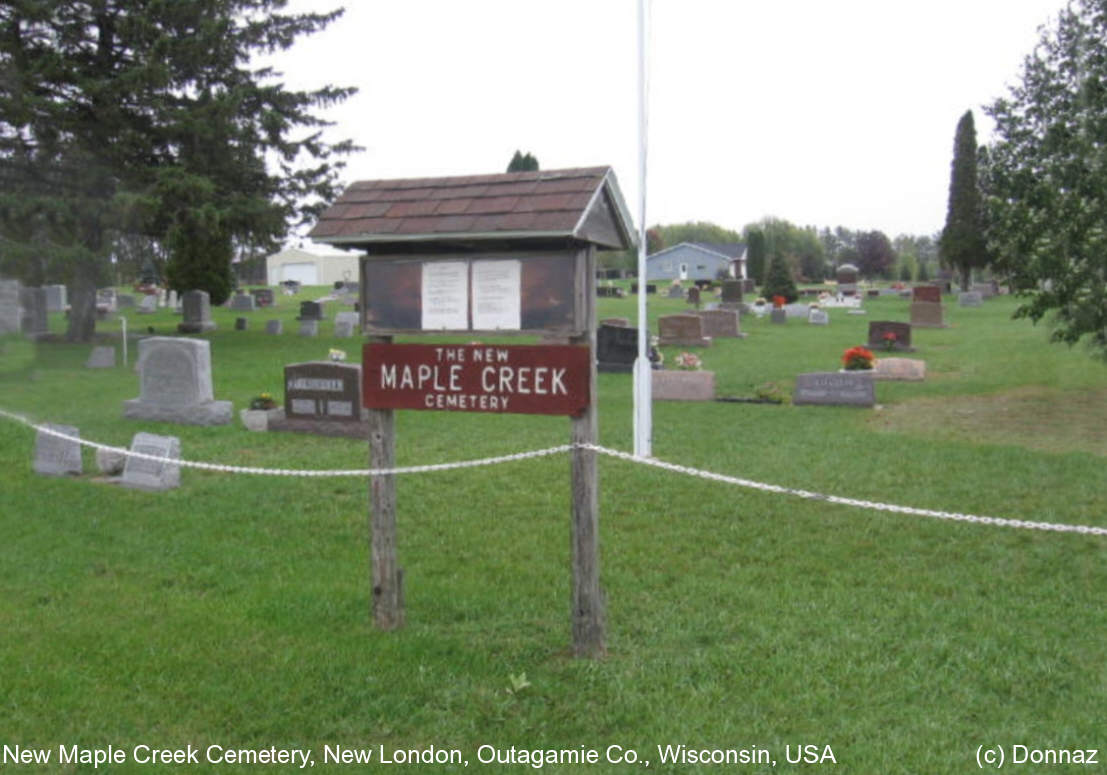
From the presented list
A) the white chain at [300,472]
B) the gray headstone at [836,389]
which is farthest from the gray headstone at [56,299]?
the gray headstone at [836,389]

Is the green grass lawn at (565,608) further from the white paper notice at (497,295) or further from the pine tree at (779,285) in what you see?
the pine tree at (779,285)

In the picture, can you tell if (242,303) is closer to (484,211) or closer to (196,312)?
(196,312)

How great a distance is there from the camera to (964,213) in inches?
2042

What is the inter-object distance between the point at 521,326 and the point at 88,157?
22.7 meters

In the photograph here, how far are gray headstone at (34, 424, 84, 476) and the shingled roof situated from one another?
5.83 metres

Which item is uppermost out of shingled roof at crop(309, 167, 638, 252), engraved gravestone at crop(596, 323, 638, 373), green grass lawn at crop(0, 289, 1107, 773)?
shingled roof at crop(309, 167, 638, 252)

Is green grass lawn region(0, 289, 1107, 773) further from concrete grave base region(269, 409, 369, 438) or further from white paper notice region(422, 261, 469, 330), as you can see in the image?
white paper notice region(422, 261, 469, 330)

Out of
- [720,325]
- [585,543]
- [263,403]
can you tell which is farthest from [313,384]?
[720,325]

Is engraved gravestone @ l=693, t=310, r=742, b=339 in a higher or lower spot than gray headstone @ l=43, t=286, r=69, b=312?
lower

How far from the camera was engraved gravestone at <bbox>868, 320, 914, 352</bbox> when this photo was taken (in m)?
22.5

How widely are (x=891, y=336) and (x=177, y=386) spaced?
50.5ft

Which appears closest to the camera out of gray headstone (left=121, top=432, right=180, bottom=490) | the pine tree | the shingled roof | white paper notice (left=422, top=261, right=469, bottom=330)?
the shingled roof

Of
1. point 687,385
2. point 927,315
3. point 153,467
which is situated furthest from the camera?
point 927,315

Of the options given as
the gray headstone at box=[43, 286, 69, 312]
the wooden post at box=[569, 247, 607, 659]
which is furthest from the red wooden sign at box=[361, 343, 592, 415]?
the gray headstone at box=[43, 286, 69, 312]
